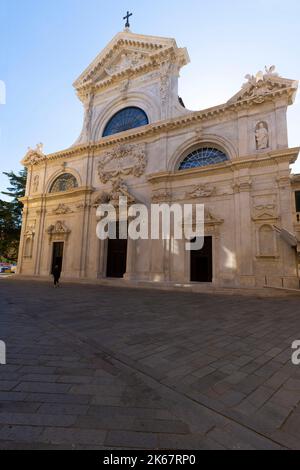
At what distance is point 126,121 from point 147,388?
21.7 m

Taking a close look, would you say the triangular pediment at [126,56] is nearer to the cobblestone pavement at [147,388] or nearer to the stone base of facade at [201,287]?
the stone base of facade at [201,287]

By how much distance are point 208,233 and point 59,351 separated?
12171 mm

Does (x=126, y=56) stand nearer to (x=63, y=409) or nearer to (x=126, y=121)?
(x=126, y=121)

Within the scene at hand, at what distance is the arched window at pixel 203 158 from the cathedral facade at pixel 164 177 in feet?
0.26

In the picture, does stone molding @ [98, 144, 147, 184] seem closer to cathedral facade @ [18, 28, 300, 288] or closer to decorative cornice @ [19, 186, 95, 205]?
cathedral facade @ [18, 28, 300, 288]

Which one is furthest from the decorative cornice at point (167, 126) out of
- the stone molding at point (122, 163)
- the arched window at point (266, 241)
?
the arched window at point (266, 241)

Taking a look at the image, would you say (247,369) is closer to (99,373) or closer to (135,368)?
(135,368)

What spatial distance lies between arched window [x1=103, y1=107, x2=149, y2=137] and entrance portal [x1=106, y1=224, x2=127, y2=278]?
10123 millimetres

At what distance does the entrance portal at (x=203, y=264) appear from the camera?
570 inches

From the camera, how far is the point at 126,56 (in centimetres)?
2111

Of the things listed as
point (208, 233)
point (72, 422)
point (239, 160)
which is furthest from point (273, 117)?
point (72, 422)

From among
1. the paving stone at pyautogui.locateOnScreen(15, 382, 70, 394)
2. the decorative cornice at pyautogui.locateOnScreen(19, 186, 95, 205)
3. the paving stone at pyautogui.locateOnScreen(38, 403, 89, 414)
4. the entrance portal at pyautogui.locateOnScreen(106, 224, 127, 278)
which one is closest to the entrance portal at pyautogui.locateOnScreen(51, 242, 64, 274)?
the decorative cornice at pyautogui.locateOnScreen(19, 186, 95, 205)

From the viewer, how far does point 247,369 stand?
9.86 ft
